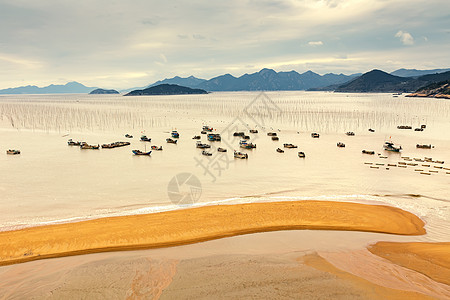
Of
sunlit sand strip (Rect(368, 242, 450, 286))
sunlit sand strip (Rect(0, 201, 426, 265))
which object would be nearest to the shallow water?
sunlit sand strip (Rect(0, 201, 426, 265))

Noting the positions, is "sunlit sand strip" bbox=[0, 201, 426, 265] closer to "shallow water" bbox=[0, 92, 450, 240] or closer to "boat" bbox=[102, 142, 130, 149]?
"shallow water" bbox=[0, 92, 450, 240]

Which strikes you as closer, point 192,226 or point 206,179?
point 192,226

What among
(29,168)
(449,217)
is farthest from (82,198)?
(449,217)

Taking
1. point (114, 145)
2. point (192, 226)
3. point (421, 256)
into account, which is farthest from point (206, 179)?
point (114, 145)

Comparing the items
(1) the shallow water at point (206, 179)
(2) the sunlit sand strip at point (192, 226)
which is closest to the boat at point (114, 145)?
(1) the shallow water at point (206, 179)

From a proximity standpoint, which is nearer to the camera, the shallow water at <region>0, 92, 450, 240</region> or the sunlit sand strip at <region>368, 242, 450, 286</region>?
the sunlit sand strip at <region>368, 242, 450, 286</region>

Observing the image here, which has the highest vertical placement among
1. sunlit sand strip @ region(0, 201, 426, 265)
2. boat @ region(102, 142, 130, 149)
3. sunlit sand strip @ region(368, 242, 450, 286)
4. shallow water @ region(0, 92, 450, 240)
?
boat @ region(102, 142, 130, 149)

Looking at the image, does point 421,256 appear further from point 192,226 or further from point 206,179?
point 206,179
